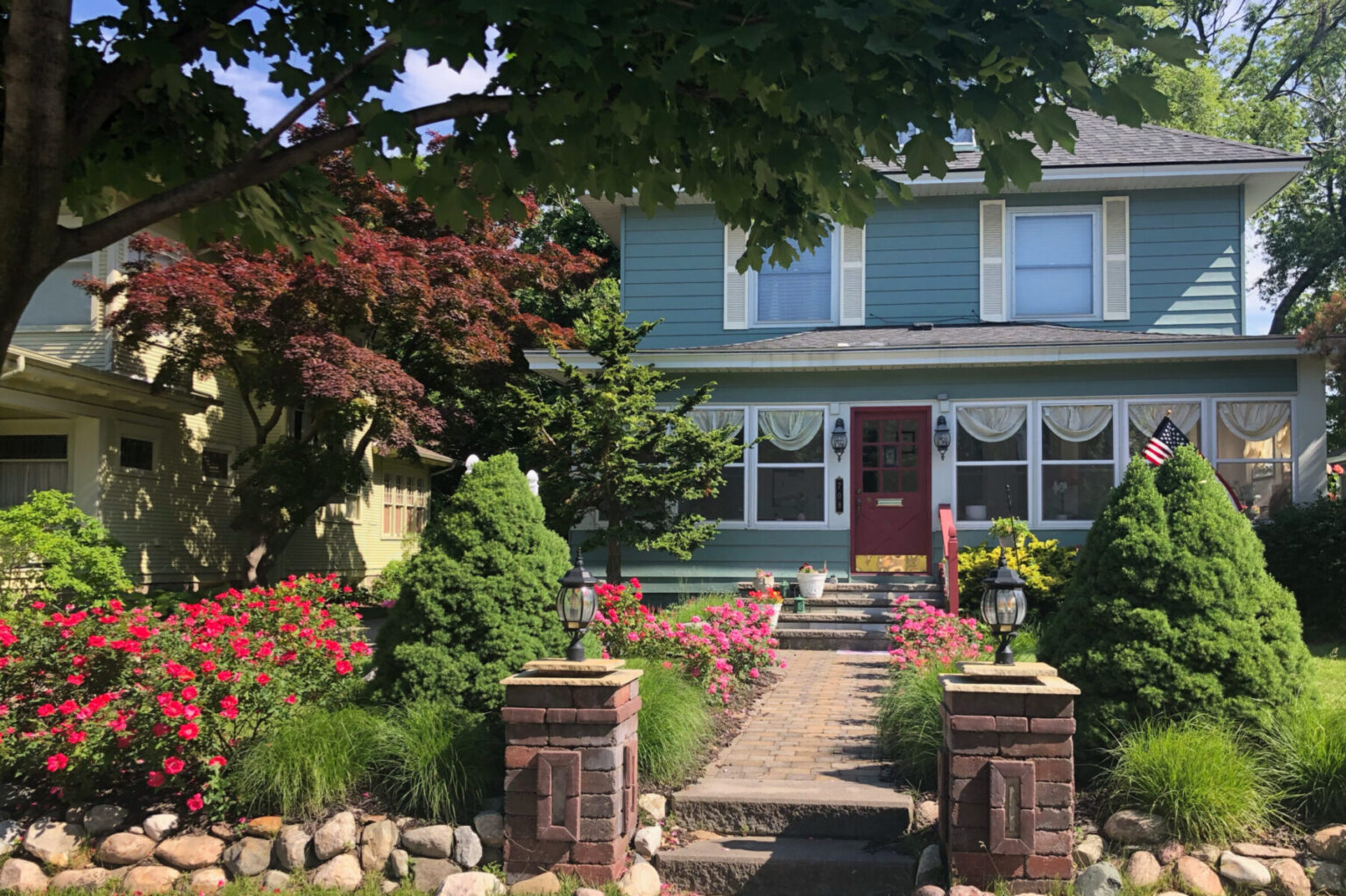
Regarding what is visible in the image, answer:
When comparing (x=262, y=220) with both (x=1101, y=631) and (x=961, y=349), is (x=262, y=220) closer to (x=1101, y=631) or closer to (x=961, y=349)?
(x=1101, y=631)

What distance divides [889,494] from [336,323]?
7.51 metres

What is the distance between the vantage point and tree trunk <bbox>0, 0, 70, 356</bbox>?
12.1 ft

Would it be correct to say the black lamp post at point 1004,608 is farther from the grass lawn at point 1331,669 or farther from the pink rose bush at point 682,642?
the pink rose bush at point 682,642

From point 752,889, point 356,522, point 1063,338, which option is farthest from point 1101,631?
point 356,522

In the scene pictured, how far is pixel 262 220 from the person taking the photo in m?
4.92

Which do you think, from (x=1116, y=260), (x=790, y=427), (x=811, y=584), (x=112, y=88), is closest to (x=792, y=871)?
(x=112, y=88)

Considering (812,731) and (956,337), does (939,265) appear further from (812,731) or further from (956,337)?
(812,731)

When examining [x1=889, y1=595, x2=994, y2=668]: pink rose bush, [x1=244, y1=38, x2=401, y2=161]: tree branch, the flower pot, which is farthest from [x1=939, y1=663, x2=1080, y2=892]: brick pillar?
the flower pot

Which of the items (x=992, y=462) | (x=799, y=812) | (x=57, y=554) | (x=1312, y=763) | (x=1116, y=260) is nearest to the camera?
(x=1312, y=763)

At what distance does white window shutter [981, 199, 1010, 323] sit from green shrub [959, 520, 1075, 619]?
3.32m

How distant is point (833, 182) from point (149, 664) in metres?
4.38

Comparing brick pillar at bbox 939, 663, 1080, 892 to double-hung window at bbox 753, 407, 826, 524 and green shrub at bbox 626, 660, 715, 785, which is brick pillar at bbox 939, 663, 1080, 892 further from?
double-hung window at bbox 753, 407, 826, 524

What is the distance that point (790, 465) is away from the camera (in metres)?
14.9

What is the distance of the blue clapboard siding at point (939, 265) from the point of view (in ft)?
49.8
